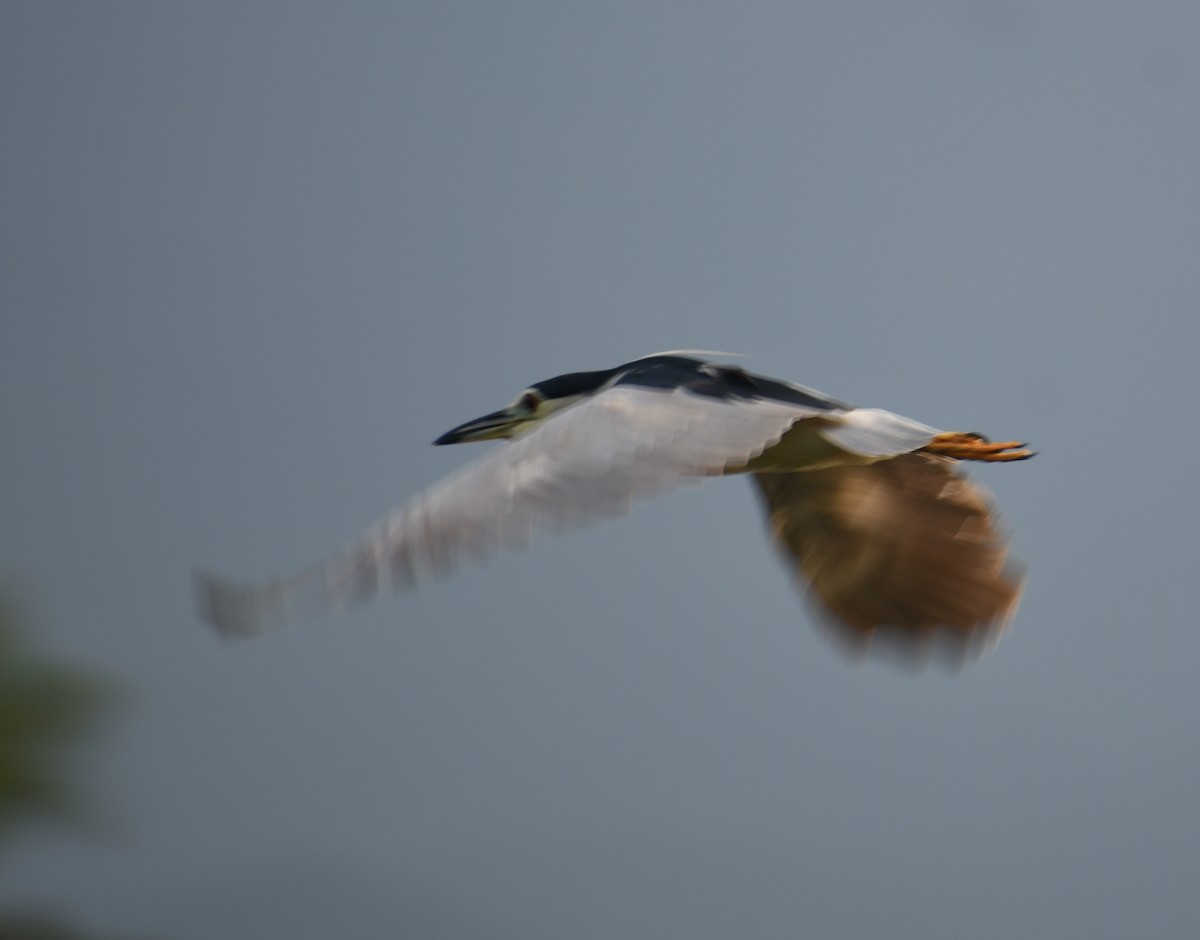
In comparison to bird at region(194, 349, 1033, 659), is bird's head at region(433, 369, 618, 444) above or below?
above

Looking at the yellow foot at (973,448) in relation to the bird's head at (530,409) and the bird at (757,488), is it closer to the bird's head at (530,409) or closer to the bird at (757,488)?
the bird at (757,488)

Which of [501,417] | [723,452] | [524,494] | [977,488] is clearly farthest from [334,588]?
[977,488]

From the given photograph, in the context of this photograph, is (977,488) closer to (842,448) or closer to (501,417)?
(842,448)

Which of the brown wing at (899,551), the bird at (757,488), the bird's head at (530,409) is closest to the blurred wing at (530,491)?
the bird at (757,488)

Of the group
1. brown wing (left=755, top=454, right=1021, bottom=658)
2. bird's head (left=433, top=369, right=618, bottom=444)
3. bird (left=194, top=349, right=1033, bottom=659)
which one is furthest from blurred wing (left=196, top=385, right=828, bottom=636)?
brown wing (left=755, top=454, right=1021, bottom=658)

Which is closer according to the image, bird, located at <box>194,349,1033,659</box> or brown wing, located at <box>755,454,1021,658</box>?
bird, located at <box>194,349,1033,659</box>

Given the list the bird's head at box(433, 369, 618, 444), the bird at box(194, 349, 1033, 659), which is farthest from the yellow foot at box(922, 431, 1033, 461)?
the bird's head at box(433, 369, 618, 444)

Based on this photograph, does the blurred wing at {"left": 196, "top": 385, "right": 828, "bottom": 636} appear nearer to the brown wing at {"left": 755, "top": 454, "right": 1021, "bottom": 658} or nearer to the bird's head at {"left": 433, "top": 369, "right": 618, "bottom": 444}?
the bird's head at {"left": 433, "top": 369, "right": 618, "bottom": 444}
